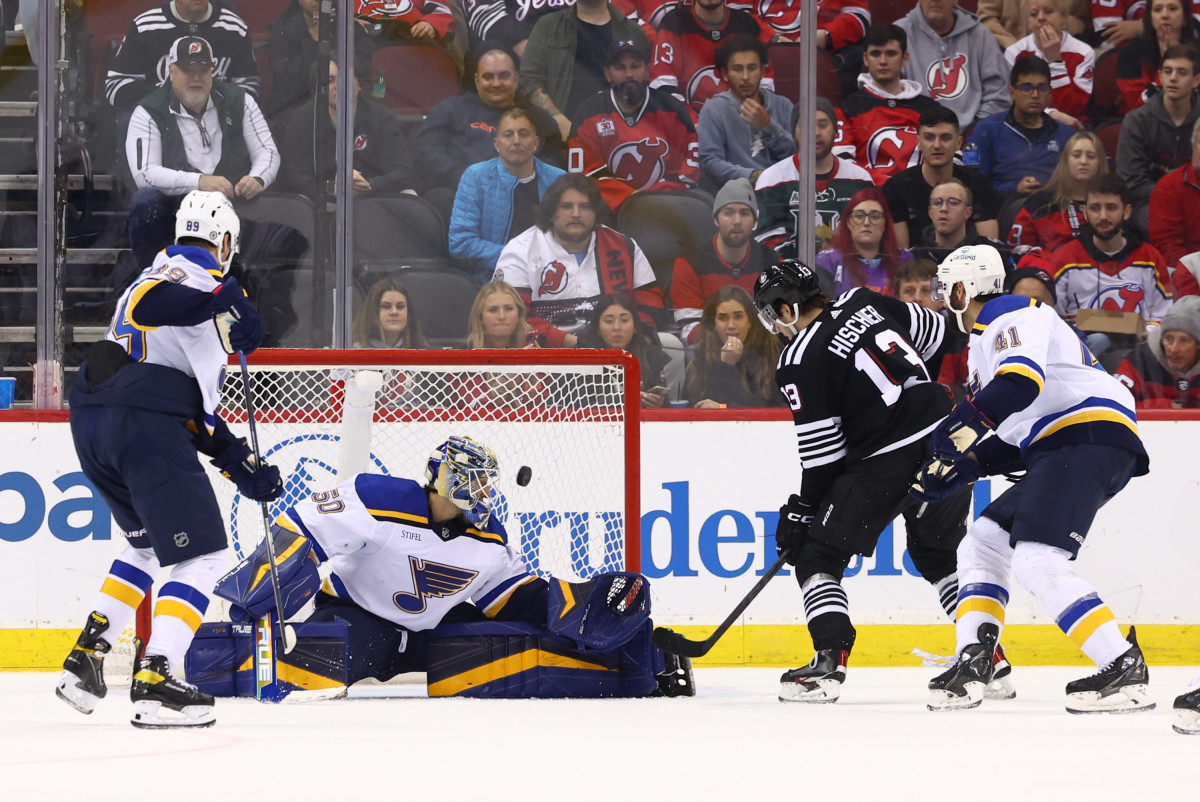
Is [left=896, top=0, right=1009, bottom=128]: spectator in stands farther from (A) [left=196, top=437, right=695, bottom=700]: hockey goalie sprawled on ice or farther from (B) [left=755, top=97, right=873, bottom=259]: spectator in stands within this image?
(A) [left=196, top=437, right=695, bottom=700]: hockey goalie sprawled on ice

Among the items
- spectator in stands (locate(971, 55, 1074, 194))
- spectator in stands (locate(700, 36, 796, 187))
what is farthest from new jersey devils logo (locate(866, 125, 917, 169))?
spectator in stands (locate(700, 36, 796, 187))

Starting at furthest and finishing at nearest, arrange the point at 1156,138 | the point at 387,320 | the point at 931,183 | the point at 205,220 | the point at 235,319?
1. the point at 1156,138
2. the point at 931,183
3. the point at 387,320
4. the point at 205,220
5. the point at 235,319

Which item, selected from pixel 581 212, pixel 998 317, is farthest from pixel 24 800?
pixel 581 212

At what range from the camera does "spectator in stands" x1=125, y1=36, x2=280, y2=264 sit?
5.25 metres

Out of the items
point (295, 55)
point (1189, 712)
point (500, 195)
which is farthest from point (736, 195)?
point (1189, 712)

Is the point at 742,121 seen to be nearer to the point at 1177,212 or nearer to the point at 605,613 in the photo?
the point at 1177,212

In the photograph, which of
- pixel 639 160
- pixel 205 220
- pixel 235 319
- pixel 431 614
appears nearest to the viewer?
pixel 235 319

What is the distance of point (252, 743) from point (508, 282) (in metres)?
2.75

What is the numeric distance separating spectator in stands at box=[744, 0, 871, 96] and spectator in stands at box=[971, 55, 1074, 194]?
1.85 feet

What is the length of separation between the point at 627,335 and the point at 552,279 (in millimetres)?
347

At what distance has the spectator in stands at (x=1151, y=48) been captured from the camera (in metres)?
5.88

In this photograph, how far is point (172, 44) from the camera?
5.39 meters

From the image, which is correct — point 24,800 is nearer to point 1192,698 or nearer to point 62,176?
point 1192,698

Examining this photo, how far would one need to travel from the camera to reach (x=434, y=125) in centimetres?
554
